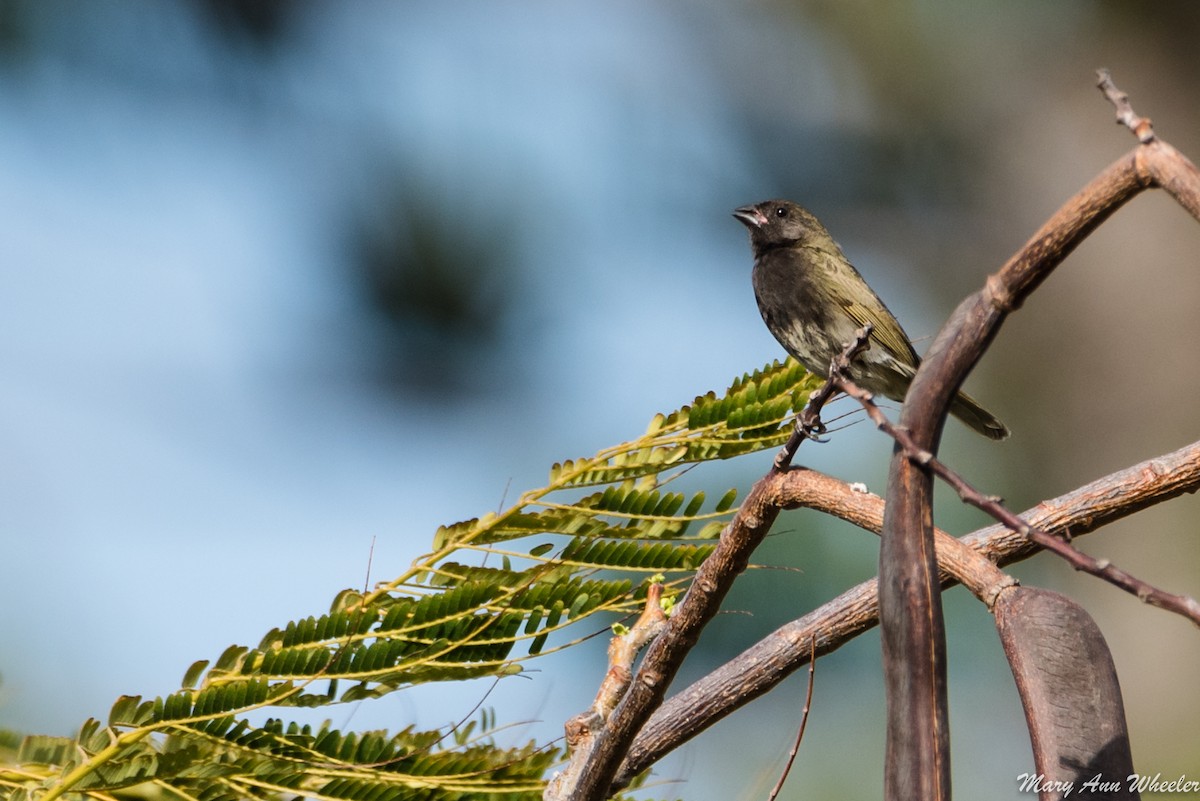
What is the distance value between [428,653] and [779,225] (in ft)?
8.65

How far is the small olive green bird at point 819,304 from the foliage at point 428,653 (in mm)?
1620

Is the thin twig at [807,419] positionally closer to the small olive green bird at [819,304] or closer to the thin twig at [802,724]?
the thin twig at [802,724]

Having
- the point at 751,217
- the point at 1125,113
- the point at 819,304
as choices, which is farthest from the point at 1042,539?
the point at 751,217

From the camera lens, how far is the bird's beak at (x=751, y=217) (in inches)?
143

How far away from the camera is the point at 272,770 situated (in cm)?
117

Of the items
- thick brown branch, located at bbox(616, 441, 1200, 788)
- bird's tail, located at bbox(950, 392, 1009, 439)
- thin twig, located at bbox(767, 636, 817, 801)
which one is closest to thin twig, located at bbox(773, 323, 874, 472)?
thick brown branch, located at bbox(616, 441, 1200, 788)

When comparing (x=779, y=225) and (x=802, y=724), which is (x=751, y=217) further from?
(x=802, y=724)

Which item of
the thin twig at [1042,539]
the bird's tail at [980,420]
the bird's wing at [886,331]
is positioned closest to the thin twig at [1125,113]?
the thin twig at [1042,539]

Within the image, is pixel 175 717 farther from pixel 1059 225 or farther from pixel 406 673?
pixel 1059 225

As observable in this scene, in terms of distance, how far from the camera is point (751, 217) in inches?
143

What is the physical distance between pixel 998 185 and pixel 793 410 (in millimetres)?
7823

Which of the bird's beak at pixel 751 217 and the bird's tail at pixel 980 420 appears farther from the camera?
the bird's beak at pixel 751 217

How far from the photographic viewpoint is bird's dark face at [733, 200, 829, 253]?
3555 millimetres

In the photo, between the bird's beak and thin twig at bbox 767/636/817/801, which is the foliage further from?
the bird's beak
